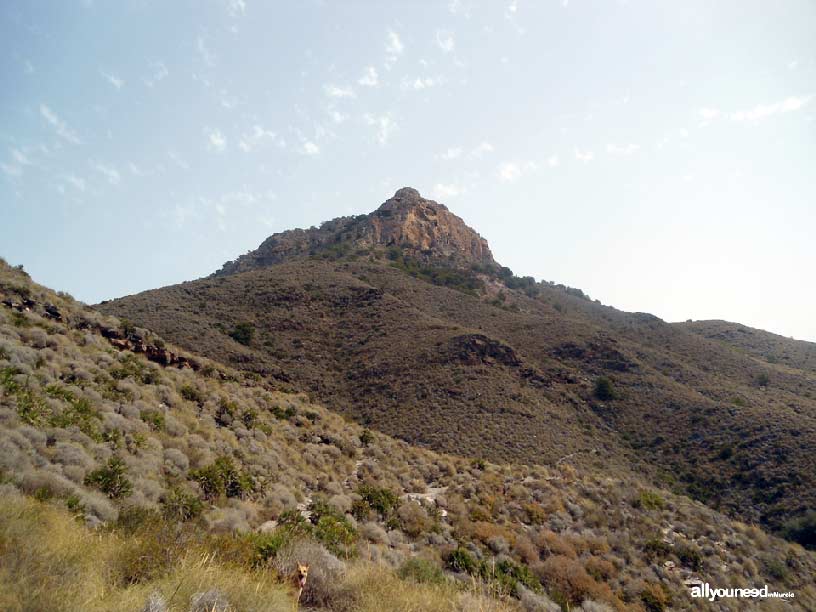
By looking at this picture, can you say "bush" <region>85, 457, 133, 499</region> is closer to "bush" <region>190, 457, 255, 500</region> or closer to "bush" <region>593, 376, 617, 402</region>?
"bush" <region>190, 457, 255, 500</region>

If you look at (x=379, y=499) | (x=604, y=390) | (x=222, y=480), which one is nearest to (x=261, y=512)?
(x=222, y=480)

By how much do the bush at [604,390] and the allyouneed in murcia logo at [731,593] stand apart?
24472 mm

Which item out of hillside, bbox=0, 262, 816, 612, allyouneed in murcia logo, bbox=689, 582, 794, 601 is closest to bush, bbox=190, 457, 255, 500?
hillside, bbox=0, 262, 816, 612

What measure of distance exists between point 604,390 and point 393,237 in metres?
61.9

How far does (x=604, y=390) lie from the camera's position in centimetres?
3797

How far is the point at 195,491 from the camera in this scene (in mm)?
8758

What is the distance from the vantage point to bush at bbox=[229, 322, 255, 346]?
4039cm

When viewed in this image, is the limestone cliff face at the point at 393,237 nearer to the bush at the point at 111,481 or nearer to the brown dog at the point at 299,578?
the bush at the point at 111,481

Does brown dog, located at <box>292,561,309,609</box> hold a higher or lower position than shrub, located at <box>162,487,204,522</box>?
higher

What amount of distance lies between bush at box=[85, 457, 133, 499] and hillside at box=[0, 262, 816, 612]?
0.10ft

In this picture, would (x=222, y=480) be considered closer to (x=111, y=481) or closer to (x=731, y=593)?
(x=111, y=481)

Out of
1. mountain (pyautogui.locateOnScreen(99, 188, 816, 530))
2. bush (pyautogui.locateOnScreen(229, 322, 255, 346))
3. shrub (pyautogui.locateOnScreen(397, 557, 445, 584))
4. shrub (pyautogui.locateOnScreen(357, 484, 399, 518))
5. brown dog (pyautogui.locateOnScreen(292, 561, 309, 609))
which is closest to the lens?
brown dog (pyautogui.locateOnScreen(292, 561, 309, 609))

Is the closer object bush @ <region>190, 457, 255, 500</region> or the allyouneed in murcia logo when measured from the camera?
bush @ <region>190, 457, 255, 500</region>

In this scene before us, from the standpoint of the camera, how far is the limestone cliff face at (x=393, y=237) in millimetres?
89250
